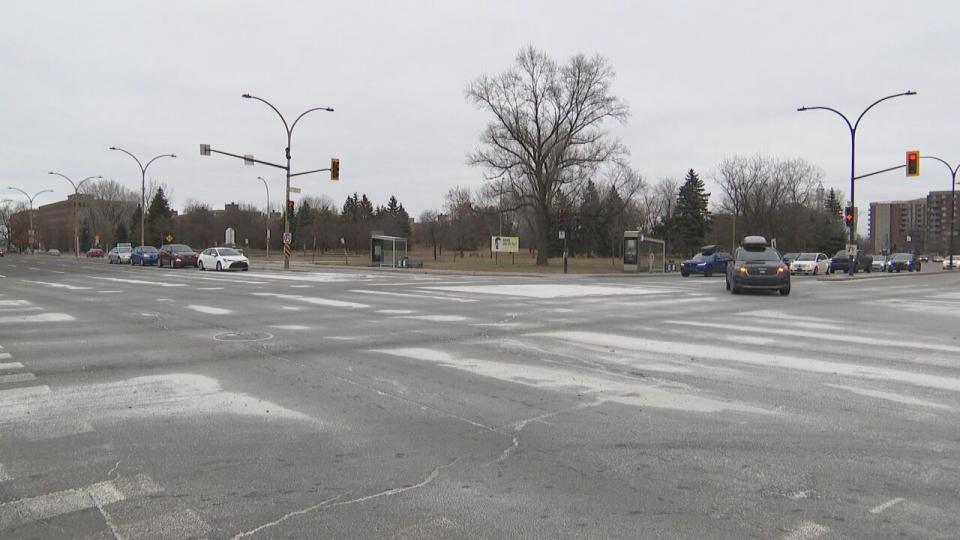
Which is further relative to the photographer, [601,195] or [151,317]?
[601,195]

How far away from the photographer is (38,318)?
42.6 feet

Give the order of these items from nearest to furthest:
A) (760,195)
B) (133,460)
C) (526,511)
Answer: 1. (526,511)
2. (133,460)
3. (760,195)

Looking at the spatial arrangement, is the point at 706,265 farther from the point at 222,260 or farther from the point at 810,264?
the point at 222,260

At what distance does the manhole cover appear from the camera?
10.2 metres

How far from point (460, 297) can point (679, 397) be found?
12.9 meters

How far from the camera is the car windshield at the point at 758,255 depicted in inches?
834

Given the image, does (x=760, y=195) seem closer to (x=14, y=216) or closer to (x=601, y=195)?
(x=601, y=195)

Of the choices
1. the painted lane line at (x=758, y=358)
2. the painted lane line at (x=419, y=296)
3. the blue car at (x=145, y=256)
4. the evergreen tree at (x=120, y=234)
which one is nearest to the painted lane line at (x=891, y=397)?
the painted lane line at (x=758, y=358)

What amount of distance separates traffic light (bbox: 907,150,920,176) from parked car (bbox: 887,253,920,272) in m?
28.2

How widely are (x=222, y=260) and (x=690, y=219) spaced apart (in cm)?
7211

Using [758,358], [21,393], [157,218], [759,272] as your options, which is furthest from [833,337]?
[157,218]

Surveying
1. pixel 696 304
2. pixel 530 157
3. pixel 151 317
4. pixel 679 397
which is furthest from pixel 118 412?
pixel 530 157

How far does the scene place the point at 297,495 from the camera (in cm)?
379

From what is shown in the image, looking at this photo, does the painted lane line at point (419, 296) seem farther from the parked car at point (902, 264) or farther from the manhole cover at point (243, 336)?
the parked car at point (902, 264)
